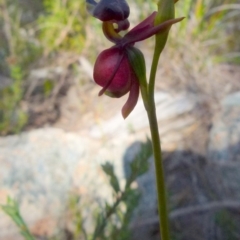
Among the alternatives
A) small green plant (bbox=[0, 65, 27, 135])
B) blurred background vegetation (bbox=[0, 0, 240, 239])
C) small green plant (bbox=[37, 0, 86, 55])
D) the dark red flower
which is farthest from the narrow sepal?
small green plant (bbox=[37, 0, 86, 55])

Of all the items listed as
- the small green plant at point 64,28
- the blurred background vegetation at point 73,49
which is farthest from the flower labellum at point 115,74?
the small green plant at point 64,28

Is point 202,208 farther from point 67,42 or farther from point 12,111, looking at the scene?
point 67,42

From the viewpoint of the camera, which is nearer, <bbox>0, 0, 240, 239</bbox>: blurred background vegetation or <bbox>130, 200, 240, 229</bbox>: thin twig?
<bbox>130, 200, 240, 229</bbox>: thin twig

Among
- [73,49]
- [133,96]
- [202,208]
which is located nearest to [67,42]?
[73,49]

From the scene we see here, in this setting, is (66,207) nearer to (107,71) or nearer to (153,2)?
(107,71)

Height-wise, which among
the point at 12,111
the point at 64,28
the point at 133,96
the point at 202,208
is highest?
the point at 64,28

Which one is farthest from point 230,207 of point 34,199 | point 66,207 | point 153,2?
point 153,2

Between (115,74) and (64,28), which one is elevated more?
(64,28)

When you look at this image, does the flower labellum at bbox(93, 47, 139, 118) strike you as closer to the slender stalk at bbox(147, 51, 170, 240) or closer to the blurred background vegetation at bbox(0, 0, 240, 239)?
the slender stalk at bbox(147, 51, 170, 240)
